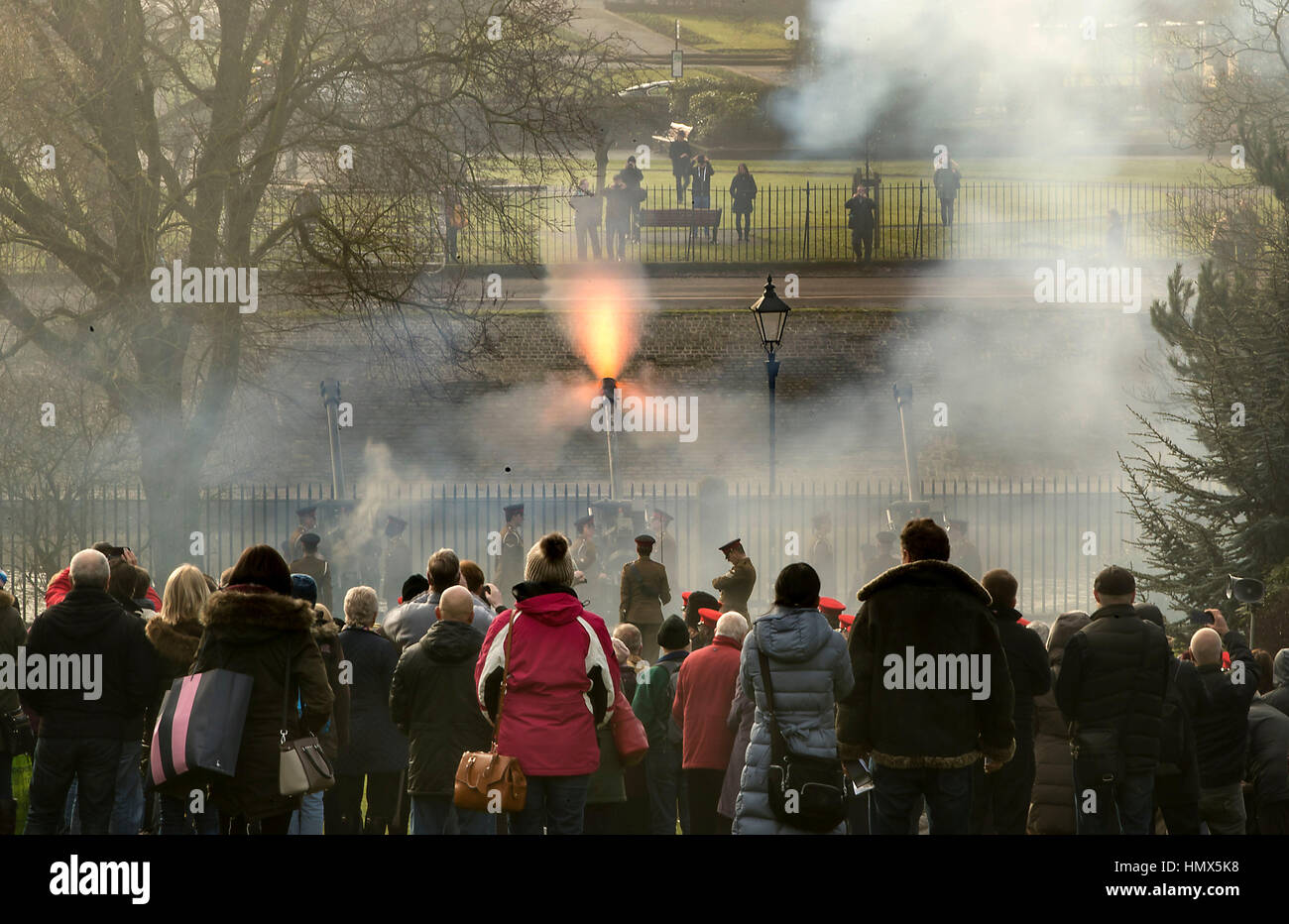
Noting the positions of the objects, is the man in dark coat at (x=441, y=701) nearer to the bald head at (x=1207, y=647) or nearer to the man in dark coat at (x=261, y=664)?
the man in dark coat at (x=261, y=664)

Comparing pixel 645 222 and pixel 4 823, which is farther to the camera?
pixel 645 222

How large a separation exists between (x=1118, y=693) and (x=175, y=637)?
14.3 feet

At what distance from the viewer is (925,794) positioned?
20.0 ft

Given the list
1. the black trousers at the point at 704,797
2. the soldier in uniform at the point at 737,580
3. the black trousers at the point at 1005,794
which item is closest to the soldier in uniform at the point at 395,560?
the soldier in uniform at the point at 737,580

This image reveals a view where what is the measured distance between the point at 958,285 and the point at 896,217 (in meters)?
6.58

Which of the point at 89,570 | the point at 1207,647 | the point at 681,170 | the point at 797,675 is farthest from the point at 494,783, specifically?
the point at 681,170

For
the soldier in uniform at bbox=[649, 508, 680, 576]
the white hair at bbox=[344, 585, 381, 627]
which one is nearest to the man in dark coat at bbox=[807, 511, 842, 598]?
the soldier in uniform at bbox=[649, 508, 680, 576]

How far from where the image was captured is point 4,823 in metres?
7.51

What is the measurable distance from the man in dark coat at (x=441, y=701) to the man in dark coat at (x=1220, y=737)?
11.6 feet

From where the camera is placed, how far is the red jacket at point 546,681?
20.7 ft

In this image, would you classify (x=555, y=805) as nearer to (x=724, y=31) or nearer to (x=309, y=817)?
(x=309, y=817)

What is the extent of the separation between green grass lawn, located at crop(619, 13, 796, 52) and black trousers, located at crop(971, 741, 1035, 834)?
4025 cm
